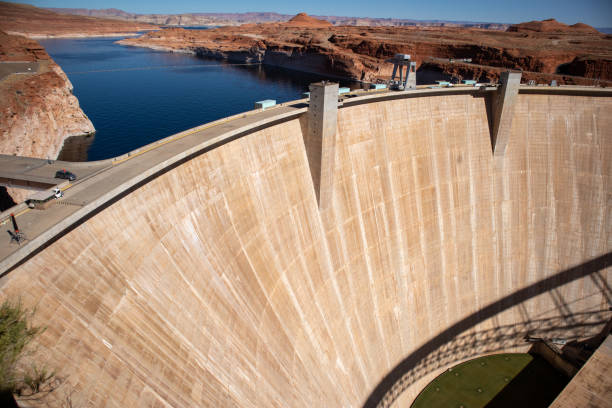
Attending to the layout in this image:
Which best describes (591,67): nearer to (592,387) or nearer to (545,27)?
(592,387)

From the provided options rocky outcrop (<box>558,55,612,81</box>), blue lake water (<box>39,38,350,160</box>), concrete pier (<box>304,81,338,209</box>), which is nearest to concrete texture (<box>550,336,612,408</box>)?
concrete pier (<box>304,81,338,209</box>)

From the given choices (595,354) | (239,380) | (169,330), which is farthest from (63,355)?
(595,354)

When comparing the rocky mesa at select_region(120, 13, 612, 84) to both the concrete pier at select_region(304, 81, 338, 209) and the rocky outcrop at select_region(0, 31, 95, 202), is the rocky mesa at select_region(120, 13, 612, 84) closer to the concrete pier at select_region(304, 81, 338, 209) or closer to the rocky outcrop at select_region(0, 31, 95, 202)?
the concrete pier at select_region(304, 81, 338, 209)

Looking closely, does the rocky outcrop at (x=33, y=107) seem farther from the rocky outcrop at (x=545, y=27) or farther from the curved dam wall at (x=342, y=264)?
the rocky outcrop at (x=545, y=27)

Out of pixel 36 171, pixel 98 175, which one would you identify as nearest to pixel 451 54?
pixel 98 175

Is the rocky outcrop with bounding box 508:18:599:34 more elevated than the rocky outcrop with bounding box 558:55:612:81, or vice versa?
the rocky outcrop with bounding box 508:18:599:34
